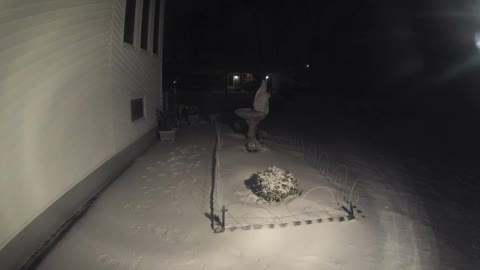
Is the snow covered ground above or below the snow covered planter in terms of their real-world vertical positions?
below

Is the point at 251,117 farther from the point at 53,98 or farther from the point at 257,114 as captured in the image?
the point at 53,98

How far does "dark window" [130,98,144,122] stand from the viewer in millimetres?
10047

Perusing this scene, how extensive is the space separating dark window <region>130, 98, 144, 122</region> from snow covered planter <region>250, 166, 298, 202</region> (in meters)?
5.56

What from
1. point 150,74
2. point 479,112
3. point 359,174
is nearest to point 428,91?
point 479,112

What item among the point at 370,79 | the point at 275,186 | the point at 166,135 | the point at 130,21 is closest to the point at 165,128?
the point at 166,135

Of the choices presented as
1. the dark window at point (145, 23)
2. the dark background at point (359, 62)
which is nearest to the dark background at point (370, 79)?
the dark background at point (359, 62)

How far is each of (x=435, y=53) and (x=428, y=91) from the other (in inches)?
121

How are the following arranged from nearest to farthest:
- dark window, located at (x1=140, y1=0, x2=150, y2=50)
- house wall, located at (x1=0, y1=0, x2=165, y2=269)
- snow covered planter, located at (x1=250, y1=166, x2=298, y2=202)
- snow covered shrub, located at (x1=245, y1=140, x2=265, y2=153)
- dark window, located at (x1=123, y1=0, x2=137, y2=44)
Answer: house wall, located at (x1=0, y1=0, x2=165, y2=269), snow covered planter, located at (x1=250, y1=166, x2=298, y2=202), dark window, located at (x1=123, y1=0, x2=137, y2=44), snow covered shrub, located at (x1=245, y1=140, x2=265, y2=153), dark window, located at (x1=140, y1=0, x2=150, y2=50)

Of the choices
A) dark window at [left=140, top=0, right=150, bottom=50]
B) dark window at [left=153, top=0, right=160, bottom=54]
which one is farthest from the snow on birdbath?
dark window at [left=153, top=0, right=160, bottom=54]

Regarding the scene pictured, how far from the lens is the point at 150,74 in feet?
39.9

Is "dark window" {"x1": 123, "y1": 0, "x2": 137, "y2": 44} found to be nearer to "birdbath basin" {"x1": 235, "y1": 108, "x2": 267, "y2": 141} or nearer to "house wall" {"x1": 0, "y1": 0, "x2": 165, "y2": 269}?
"house wall" {"x1": 0, "y1": 0, "x2": 165, "y2": 269}

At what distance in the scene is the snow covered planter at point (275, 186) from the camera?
20.6 feet

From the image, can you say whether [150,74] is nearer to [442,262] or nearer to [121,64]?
[121,64]

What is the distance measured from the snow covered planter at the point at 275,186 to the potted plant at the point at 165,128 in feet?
21.4
